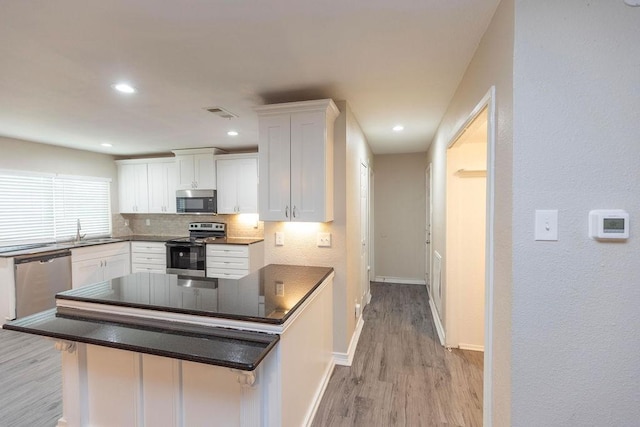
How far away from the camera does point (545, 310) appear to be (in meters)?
1.23

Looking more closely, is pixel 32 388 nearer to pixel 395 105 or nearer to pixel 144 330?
pixel 144 330

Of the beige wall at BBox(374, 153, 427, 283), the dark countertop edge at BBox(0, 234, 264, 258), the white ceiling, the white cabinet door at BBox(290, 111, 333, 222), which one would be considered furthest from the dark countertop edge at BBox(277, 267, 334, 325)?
the beige wall at BBox(374, 153, 427, 283)

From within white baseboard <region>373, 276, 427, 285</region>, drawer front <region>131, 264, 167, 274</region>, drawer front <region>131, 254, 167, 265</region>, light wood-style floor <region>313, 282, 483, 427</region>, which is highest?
drawer front <region>131, 254, 167, 265</region>

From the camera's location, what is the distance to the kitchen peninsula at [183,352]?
1426 mm

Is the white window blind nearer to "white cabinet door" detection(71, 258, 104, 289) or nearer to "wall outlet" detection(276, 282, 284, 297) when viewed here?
"white cabinet door" detection(71, 258, 104, 289)

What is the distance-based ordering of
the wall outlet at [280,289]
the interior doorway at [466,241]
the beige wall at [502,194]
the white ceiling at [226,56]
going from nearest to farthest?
1. the beige wall at [502,194]
2. the white ceiling at [226,56]
3. the wall outlet at [280,289]
4. the interior doorway at [466,241]

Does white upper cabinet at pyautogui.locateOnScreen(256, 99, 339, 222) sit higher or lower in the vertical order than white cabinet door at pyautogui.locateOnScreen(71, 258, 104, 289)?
higher

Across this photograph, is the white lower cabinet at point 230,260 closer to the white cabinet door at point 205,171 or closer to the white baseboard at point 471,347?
the white cabinet door at point 205,171

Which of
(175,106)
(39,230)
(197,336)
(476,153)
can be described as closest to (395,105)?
(476,153)

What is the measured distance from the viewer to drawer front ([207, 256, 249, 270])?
4.43 m

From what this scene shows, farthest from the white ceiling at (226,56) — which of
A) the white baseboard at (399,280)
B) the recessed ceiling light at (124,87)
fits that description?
the white baseboard at (399,280)

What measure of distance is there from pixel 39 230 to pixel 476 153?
5957 millimetres

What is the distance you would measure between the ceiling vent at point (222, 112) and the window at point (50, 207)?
328 centimetres

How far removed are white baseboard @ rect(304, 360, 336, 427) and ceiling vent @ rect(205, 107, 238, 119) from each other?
2.63 m
